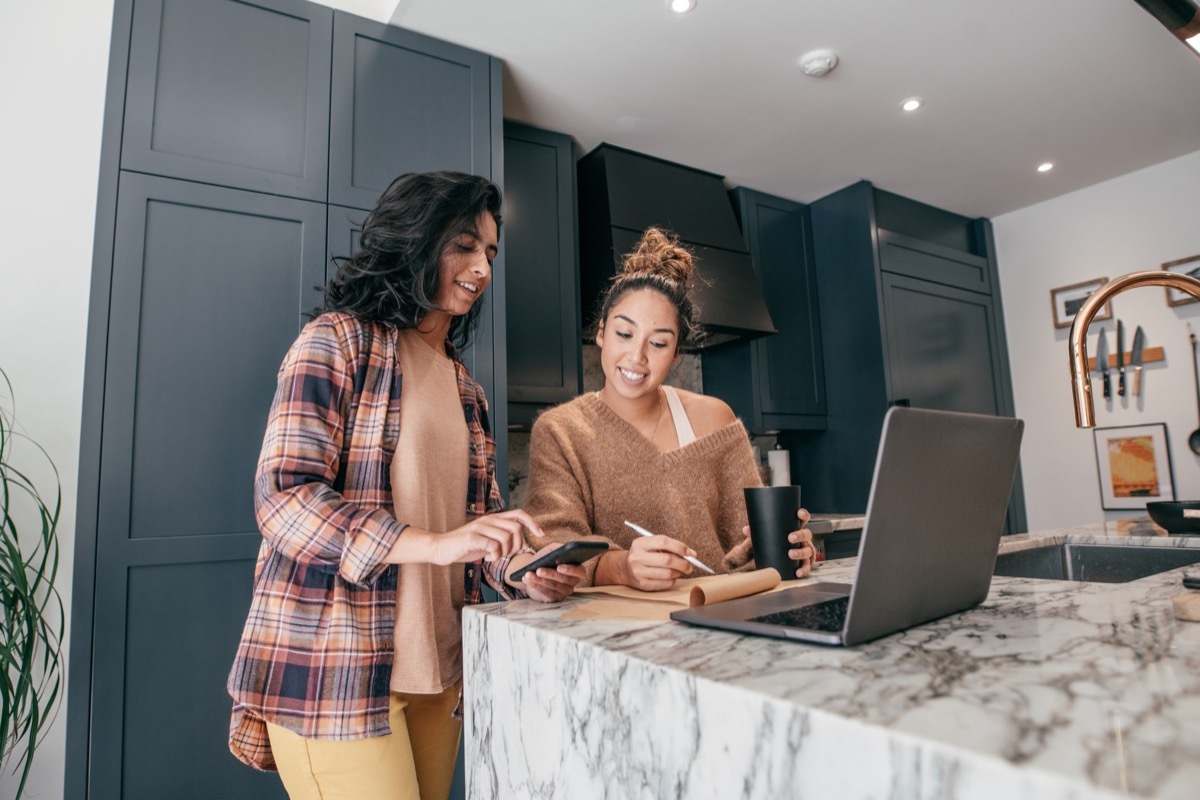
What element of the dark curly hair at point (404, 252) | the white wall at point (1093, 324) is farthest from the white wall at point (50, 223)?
the white wall at point (1093, 324)

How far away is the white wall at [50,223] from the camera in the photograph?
1771 millimetres

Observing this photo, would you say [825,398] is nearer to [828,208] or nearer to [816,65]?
[828,208]

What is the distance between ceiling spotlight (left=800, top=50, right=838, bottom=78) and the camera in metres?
2.35

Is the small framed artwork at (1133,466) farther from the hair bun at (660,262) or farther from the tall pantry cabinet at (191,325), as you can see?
the tall pantry cabinet at (191,325)

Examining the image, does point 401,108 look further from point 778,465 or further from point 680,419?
point 778,465

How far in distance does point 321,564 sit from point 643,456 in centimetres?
58

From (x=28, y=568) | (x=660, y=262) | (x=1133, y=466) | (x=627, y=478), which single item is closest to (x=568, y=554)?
(x=627, y=478)

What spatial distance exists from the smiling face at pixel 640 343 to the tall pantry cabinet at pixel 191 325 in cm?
96

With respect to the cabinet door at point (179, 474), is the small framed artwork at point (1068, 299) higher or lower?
higher

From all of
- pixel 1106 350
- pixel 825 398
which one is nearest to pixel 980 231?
pixel 1106 350

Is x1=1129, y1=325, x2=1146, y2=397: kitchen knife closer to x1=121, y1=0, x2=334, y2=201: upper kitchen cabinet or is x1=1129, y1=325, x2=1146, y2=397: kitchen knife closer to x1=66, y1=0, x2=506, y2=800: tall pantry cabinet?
x1=66, y1=0, x2=506, y2=800: tall pantry cabinet

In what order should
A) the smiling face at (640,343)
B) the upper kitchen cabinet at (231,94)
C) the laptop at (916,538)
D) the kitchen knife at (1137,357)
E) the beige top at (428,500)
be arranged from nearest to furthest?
the laptop at (916,538)
the beige top at (428,500)
the smiling face at (640,343)
the upper kitchen cabinet at (231,94)
the kitchen knife at (1137,357)

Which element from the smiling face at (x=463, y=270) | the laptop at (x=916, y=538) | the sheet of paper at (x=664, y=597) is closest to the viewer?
the laptop at (x=916, y=538)

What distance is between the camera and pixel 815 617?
62 cm
